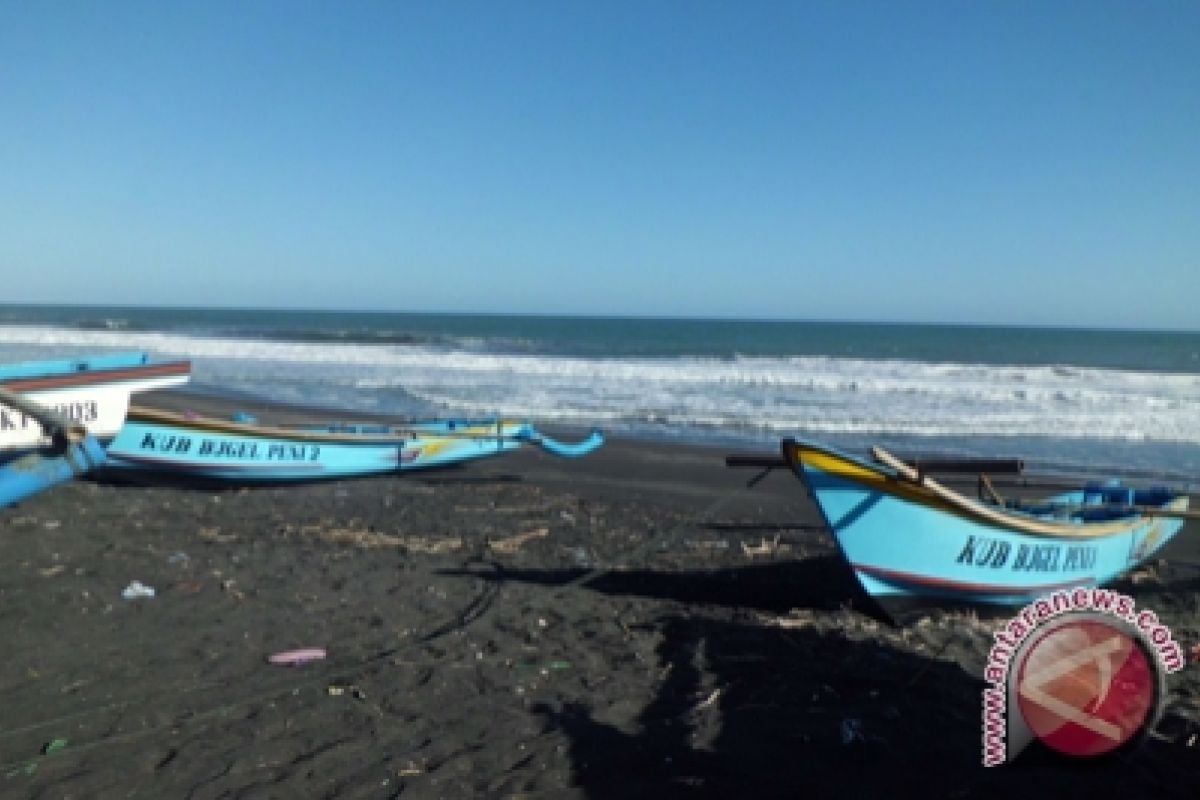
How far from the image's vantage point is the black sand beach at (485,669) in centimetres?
340

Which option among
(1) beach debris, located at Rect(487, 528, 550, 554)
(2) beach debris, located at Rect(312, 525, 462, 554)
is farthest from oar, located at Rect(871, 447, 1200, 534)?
(2) beach debris, located at Rect(312, 525, 462, 554)

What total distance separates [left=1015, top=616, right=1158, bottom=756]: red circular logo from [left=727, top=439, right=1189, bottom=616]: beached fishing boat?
8.25 ft

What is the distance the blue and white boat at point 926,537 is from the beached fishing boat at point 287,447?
240 inches

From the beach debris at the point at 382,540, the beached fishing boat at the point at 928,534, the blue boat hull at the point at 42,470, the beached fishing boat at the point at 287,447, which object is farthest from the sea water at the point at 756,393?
the blue boat hull at the point at 42,470

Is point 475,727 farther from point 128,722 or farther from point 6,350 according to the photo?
point 6,350

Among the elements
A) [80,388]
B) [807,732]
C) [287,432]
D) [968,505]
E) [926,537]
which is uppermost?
[80,388]

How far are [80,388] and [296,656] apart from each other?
8.43ft

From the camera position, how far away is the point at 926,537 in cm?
530

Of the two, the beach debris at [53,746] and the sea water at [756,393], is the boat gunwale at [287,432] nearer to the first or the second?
the sea water at [756,393]

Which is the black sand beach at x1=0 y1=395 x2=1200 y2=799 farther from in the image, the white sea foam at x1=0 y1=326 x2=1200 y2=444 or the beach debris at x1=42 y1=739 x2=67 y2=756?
the white sea foam at x1=0 y1=326 x2=1200 y2=444

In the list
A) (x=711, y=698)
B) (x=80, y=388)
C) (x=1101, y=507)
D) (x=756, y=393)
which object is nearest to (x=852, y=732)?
(x=711, y=698)

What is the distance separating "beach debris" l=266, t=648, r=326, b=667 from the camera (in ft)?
14.9

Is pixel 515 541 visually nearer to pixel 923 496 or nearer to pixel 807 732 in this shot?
pixel 923 496

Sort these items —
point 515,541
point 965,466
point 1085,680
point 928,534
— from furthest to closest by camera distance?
point 515,541 → point 928,534 → point 965,466 → point 1085,680
